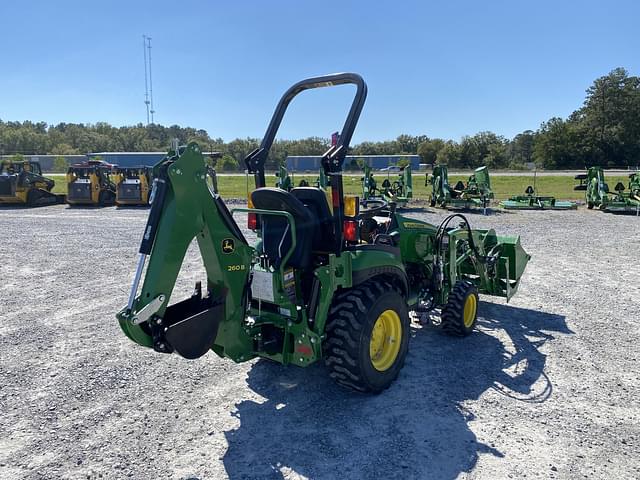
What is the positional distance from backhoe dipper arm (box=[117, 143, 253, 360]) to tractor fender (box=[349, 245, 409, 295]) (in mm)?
978

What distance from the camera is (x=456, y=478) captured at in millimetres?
3197

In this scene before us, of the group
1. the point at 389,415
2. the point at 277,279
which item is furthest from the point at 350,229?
the point at 389,415

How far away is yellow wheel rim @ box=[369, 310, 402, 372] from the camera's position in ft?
14.7

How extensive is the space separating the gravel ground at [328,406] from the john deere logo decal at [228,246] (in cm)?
138

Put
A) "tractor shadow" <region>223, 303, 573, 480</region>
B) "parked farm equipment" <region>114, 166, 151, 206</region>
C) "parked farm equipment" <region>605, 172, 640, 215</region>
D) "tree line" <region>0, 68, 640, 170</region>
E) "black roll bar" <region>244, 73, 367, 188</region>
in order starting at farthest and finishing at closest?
1. "tree line" <region>0, 68, 640, 170</region>
2. "parked farm equipment" <region>114, 166, 151, 206</region>
3. "parked farm equipment" <region>605, 172, 640, 215</region>
4. "black roll bar" <region>244, 73, 367, 188</region>
5. "tractor shadow" <region>223, 303, 573, 480</region>

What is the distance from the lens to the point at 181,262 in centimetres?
354

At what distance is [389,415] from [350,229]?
1.58m

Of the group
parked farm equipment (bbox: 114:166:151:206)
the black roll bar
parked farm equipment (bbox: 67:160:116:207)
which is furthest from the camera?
parked farm equipment (bbox: 67:160:116:207)

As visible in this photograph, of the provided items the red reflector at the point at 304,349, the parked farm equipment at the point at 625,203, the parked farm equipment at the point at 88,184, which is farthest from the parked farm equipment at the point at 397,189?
the red reflector at the point at 304,349

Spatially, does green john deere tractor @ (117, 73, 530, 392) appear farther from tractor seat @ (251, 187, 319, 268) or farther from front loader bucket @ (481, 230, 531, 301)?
front loader bucket @ (481, 230, 531, 301)

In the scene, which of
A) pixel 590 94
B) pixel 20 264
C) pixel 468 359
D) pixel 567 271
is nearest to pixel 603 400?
pixel 468 359

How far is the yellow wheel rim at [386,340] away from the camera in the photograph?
4.48 m

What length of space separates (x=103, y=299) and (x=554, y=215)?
15807mm

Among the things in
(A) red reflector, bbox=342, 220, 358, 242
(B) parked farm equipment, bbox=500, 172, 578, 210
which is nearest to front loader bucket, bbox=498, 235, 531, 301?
(A) red reflector, bbox=342, 220, 358, 242
